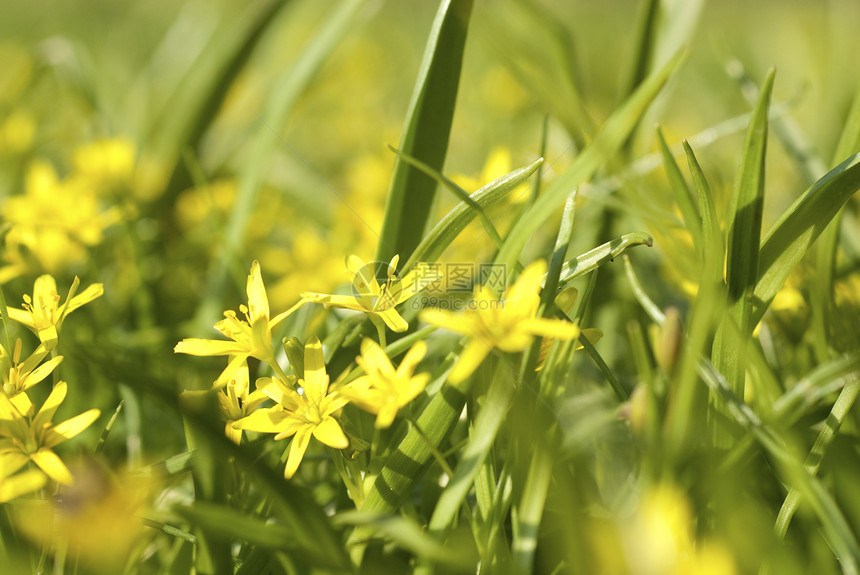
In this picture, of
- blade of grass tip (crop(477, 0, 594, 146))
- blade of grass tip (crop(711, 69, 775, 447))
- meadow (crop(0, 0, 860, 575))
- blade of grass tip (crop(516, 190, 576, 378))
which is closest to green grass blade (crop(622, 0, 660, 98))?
meadow (crop(0, 0, 860, 575))

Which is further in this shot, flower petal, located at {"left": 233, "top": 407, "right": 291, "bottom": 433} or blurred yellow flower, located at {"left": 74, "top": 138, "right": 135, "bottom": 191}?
blurred yellow flower, located at {"left": 74, "top": 138, "right": 135, "bottom": 191}

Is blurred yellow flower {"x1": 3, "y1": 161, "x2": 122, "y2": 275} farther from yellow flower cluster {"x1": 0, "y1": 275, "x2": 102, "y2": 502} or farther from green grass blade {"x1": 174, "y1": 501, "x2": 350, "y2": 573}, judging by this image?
green grass blade {"x1": 174, "y1": 501, "x2": 350, "y2": 573}

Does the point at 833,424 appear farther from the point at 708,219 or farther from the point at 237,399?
the point at 237,399

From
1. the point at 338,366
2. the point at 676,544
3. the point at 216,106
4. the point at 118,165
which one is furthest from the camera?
the point at 216,106

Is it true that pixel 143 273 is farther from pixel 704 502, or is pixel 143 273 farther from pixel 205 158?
pixel 704 502

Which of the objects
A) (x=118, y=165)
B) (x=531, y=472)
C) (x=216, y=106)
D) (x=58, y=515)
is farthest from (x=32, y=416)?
(x=216, y=106)
